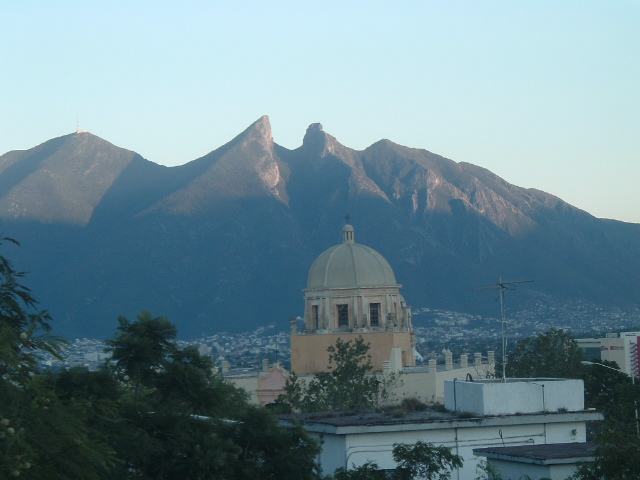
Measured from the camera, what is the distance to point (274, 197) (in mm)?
159625

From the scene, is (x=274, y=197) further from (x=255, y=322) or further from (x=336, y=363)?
(x=336, y=363)

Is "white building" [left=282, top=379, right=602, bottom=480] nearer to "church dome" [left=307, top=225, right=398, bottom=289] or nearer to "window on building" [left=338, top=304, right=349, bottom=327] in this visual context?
"church dome" [left=307, top=225, right=398, bottom=289]

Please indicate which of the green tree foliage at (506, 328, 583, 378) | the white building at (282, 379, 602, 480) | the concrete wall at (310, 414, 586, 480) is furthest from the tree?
the green tree foliage at (506, 328, 583, 378)

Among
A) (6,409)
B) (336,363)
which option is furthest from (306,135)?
(6,409)

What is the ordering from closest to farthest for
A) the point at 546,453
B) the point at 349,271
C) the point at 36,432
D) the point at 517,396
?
1. the point at 36,432
2. the point at 546,453
3. the point at 517,396
4. the point at 349,271

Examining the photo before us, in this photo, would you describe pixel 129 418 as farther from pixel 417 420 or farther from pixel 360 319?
pixel 360 319

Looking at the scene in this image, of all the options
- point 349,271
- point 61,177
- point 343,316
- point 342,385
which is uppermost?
point 61,177

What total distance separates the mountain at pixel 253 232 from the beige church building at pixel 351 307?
8712 centimetres

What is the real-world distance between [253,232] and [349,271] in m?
104

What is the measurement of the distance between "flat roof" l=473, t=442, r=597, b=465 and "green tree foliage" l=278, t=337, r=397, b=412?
59.1ft

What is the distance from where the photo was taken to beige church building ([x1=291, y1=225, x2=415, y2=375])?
50188mm

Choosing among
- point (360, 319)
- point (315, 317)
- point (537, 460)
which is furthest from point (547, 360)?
point (537, 460)

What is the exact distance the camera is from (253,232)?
154 m

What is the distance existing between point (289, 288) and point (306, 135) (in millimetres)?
34046
